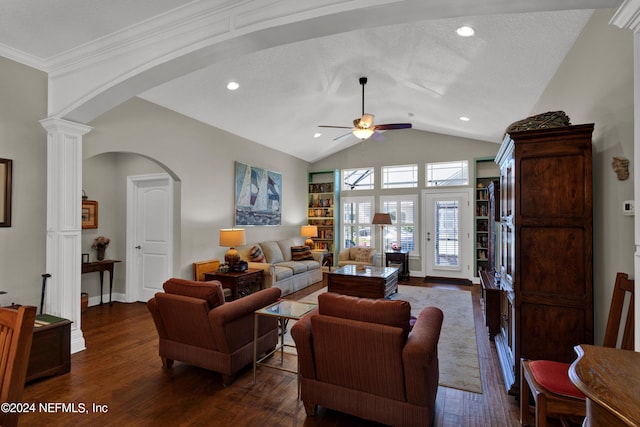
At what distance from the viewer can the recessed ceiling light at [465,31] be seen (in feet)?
10.0

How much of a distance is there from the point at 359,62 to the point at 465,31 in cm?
159

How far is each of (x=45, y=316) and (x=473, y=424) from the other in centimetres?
388

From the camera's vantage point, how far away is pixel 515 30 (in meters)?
2.89

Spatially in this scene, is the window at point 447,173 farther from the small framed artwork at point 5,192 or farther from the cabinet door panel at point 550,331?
the small framed artwork at point 5,192

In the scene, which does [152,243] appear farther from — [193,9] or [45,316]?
[193,9]

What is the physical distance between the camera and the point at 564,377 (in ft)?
6.04

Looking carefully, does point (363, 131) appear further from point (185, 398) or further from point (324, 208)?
point (324, 208)

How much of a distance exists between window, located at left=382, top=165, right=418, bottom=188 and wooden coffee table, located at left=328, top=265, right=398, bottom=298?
329 cm

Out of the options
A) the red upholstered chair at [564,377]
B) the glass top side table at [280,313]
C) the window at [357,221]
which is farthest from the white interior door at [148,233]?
the red upholstered chair at [564,377]

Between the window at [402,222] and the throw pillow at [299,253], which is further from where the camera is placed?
the window at [402,222]

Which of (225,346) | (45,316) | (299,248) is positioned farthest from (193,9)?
(299,248)

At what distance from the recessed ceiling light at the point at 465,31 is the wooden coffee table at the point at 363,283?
3.30m

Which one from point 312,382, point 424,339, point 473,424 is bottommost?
point 473,424

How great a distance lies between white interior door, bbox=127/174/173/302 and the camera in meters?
5.20
